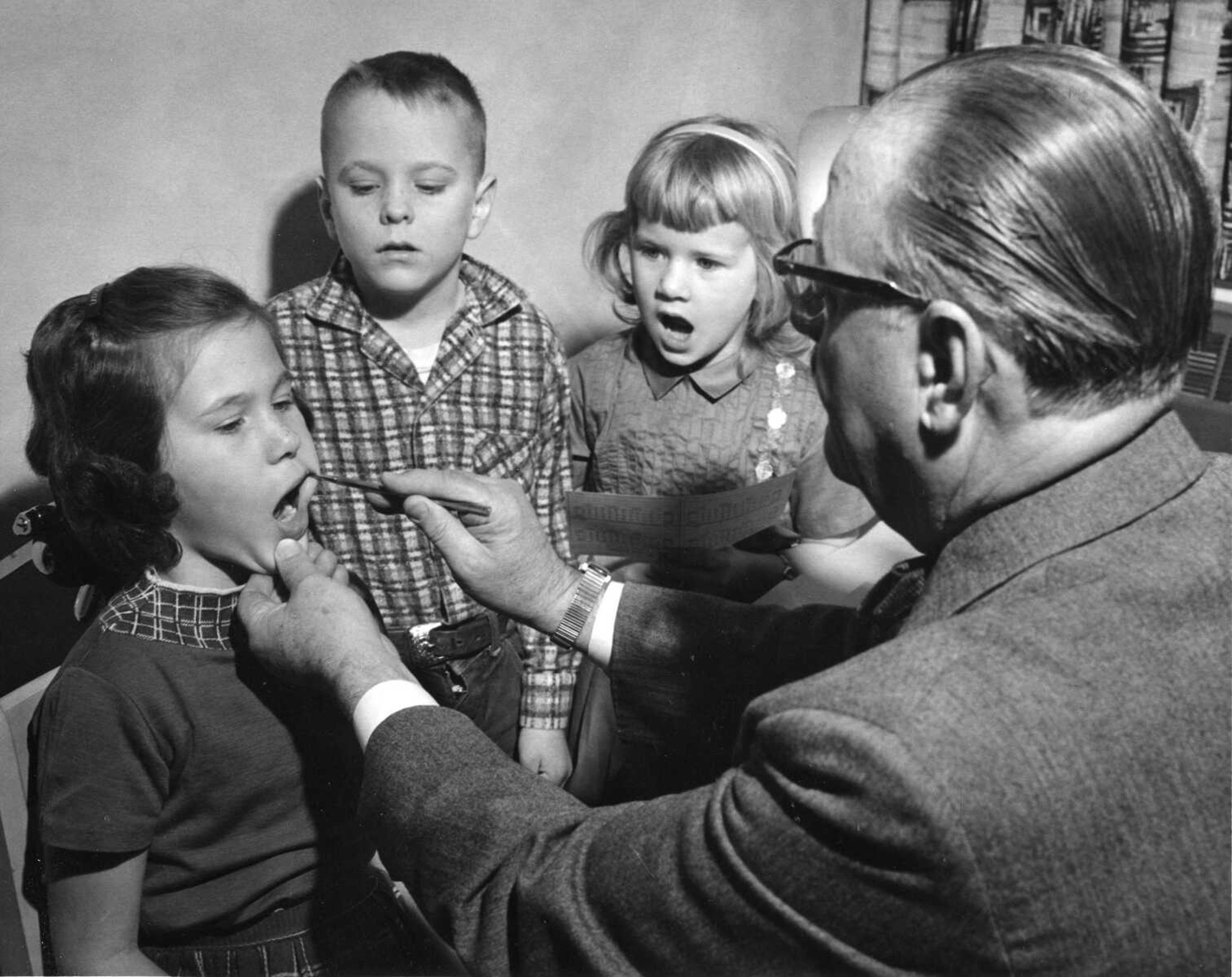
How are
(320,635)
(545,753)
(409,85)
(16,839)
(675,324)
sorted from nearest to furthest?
(320,635) < (16,839) < (409,85) < (545,753) < (675,324)

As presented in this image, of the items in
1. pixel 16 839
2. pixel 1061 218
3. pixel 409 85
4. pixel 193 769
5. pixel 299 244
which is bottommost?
pixel 16 839

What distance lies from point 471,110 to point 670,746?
3.21 ft

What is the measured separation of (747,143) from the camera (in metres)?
1.94

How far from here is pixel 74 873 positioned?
3.73ft

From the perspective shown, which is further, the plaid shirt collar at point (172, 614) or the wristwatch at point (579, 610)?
the wristwatch at point (579, 610)

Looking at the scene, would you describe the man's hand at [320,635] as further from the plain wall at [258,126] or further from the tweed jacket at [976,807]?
the plain wall at [258,126]

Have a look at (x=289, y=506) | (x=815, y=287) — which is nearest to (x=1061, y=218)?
(x=815, y=287)

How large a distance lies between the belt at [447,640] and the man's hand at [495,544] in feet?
0.82

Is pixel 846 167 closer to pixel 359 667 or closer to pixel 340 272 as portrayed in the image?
pixel 359 667

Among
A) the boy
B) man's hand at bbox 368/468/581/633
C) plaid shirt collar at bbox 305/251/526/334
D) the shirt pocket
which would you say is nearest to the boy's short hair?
the boy

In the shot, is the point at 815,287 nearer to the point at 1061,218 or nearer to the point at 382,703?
the point at 1061,218

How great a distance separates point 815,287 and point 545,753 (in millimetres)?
1049

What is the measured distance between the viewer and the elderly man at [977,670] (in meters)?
0.72

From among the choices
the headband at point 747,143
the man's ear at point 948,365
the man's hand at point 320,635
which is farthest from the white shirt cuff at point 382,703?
the headband at point 747,143
